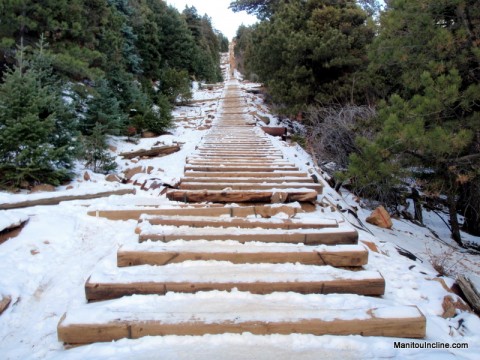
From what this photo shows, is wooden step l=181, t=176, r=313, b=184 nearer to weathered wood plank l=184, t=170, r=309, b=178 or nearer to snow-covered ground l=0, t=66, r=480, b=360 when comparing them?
weathered wood plank l=184, t=170, r=309, b=178

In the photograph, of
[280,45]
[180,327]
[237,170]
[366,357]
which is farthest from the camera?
[280,45]

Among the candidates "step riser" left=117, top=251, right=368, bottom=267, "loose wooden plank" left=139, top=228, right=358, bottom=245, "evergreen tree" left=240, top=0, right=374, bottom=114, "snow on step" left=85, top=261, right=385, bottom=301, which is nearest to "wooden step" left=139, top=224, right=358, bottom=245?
"loose wooden plank" left=139, top=228, right=358, bottom=245

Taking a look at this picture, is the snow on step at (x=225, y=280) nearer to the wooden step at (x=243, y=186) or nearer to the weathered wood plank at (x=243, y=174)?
the wooden step at (x=243, y=186)

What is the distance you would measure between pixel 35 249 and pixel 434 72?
5498mm

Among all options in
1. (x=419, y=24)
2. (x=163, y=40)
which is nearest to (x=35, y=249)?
(x=419, y=24)

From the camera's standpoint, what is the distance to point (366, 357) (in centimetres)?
204

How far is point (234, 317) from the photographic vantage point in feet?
7.43

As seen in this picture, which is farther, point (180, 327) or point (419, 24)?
point (419, 24)

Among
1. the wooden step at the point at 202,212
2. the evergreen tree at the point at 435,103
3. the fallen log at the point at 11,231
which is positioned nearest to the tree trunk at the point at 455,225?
the evergreen tree at the point at 435,103

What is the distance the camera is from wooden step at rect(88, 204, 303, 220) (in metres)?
4.09

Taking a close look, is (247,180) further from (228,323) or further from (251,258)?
(228,323)

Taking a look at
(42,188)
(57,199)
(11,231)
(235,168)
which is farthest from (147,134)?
(11,231)

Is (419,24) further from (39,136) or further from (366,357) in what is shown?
(39,136)

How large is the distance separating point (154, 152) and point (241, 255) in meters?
5.57
